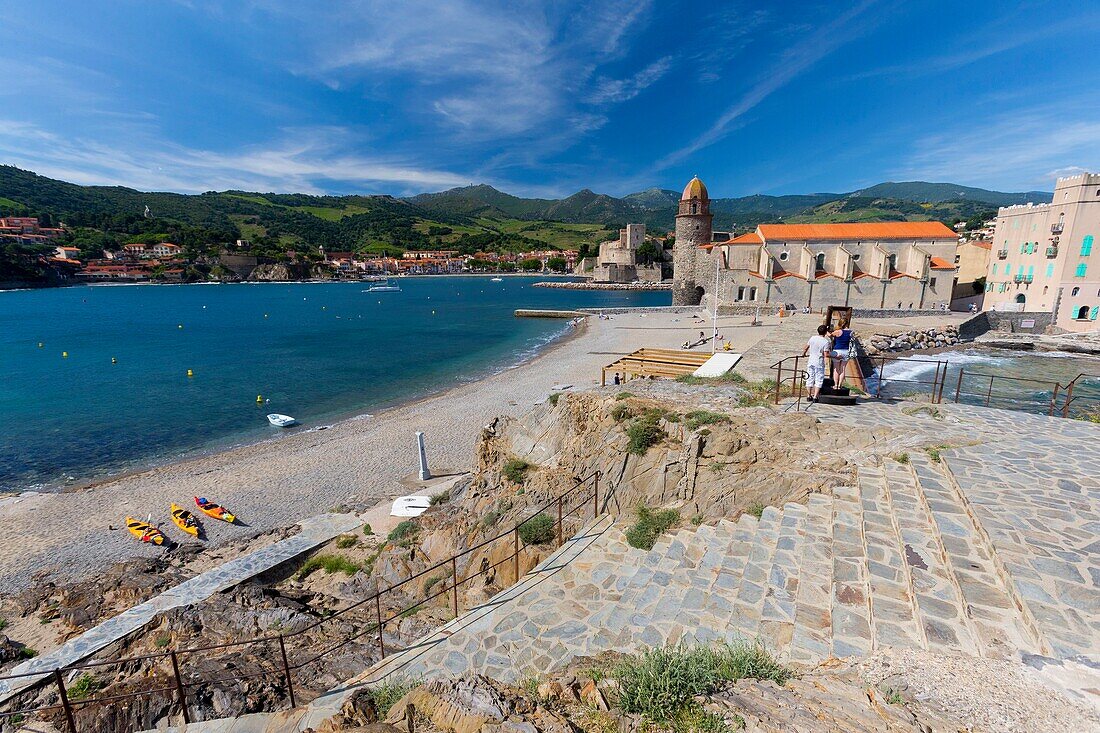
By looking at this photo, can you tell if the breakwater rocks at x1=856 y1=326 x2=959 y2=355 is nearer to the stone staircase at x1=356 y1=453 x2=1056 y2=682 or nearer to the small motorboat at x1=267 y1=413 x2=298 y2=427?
the stone staircase at x1=356 y1=453 x2=1056 y2=682

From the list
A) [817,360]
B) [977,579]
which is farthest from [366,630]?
[817,360]

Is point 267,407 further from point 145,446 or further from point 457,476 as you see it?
point 457,476

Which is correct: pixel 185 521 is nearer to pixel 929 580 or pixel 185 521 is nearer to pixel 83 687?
pixel 83 687

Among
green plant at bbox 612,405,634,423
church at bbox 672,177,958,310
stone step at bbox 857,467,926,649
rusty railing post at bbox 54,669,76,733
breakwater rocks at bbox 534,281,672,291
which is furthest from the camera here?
breakwater rocks at bbox 534,281,672,291

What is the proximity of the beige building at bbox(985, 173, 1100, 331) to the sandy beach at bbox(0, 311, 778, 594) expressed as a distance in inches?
1250

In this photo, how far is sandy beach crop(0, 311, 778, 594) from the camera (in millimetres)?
12398

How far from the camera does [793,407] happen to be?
9430mm

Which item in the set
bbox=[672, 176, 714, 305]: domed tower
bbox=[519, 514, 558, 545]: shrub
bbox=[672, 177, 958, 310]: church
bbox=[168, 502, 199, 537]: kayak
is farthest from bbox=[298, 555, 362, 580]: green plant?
bbox=[672, 176, 714, 305]: domed tower

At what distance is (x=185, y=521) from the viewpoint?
13.1 m

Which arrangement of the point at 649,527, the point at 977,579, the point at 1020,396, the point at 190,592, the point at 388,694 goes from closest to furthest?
the point at 977,579
the point at 388,694
the point at 649,527
the point at 190,592
the point at 1020,396

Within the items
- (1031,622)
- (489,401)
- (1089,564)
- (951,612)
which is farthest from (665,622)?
(489,401)

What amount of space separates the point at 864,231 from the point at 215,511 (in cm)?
5484

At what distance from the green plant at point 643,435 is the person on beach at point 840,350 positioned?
4.11m

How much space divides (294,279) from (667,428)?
159 m
